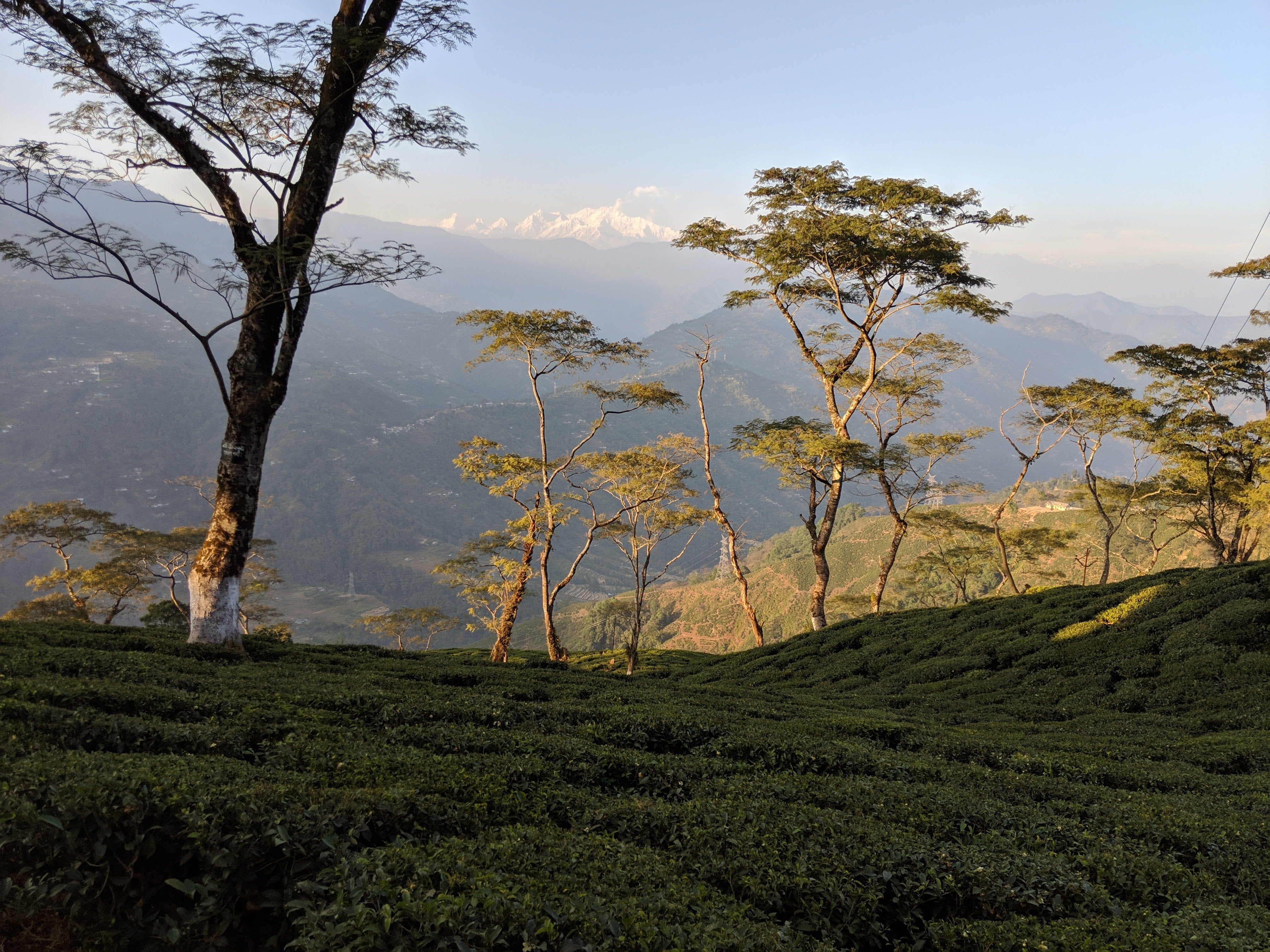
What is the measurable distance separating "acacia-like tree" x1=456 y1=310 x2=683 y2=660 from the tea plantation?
1260cm

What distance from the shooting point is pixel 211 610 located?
31.1 ft

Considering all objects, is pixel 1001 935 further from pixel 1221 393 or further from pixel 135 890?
pixel 1221 393

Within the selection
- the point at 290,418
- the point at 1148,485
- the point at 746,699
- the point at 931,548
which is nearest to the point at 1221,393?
the point at 1148,485

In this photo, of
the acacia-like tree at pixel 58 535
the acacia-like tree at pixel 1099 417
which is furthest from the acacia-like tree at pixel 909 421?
the acacia-like tree at pixel 58 535

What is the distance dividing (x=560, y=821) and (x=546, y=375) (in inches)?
891

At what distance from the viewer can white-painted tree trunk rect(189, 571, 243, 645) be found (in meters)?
9.44

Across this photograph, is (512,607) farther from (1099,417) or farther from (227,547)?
(1099,417)

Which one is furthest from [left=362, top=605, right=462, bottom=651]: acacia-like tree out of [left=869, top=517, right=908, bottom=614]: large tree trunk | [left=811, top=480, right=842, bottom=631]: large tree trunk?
[left=811, top=480, right=842, bottom=631]: large tree trunk

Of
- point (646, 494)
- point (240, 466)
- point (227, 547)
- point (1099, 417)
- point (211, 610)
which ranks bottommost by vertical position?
point (211, 610)

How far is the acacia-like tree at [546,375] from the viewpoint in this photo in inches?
875

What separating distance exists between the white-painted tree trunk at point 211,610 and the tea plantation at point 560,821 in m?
0.37

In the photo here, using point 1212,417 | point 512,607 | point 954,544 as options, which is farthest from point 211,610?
point 954,544

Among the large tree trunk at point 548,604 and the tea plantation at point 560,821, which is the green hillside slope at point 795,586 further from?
the tea plantation at point 560,821

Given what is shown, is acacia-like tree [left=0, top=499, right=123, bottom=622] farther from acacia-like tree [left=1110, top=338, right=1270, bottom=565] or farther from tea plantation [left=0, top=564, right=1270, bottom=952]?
acacia-like tree [left=1110, top=338, right=1270, bottom=565]
